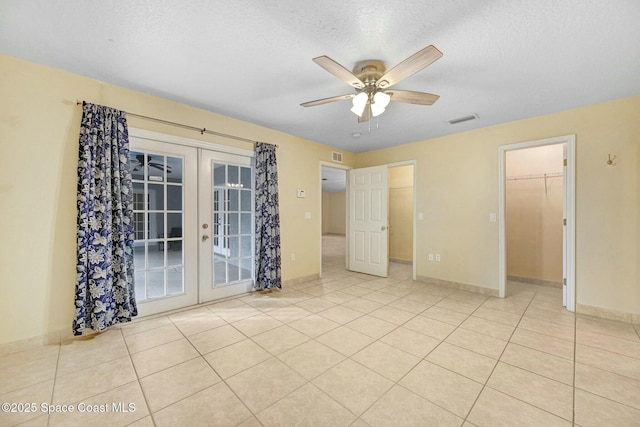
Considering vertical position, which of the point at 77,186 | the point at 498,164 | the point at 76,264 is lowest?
the point at 76,264

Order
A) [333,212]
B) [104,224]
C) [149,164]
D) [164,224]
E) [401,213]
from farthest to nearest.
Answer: [333,212]
[401,213]
[164,224]
[149,164]
[104,224]

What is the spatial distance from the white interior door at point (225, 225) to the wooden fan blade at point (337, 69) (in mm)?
2142

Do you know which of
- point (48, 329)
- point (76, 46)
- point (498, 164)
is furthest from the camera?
point (498, 164)

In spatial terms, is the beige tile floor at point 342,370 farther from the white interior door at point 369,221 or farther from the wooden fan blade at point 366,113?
the wooden fan blade at point 366,113

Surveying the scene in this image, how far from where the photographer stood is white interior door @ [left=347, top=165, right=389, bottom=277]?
15.5ft

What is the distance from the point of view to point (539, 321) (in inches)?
111

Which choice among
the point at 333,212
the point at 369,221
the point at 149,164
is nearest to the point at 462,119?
the point at 369,221

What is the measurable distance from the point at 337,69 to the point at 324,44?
0.87ft

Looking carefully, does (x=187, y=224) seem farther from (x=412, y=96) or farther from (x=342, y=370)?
(x=412, y=96)

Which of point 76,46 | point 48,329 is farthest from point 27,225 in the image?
point 76,46

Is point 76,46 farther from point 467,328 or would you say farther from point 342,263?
point 342,263

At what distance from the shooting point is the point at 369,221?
4.90 meters

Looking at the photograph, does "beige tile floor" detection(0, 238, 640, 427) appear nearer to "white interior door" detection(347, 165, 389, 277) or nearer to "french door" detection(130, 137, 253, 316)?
"french door" detection(130, 137, 253, 316)

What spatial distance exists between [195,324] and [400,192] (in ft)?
16.7
